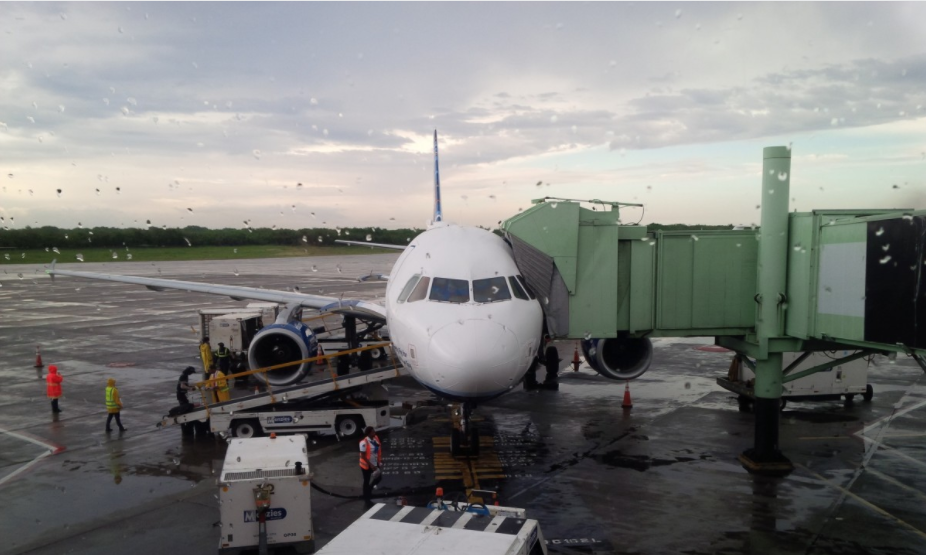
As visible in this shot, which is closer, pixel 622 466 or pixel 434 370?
pixel 434 370

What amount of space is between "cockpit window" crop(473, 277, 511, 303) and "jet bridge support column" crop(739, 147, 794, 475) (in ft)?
19.2

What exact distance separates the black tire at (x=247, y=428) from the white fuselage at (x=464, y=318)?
15.6 feet

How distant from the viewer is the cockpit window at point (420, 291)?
14.1 meters

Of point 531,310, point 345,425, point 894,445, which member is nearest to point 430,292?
point 531,310

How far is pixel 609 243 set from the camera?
15.6 m

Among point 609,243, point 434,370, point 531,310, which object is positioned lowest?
point 434,370

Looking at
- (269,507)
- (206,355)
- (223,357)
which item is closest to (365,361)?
(223,357)

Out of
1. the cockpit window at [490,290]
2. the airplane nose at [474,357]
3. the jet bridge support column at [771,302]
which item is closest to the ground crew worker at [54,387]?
the airplane nose at [474,357]

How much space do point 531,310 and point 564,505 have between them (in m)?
3.84

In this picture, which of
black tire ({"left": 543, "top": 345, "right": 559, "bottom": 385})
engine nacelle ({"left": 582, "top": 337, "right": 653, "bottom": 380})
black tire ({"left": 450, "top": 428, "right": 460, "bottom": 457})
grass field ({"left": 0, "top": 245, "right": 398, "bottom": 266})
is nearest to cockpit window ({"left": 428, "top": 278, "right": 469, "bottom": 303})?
black tire ({"left": 450, "top": 428, "right": 460, "bottom": 457})

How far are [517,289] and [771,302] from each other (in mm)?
5657

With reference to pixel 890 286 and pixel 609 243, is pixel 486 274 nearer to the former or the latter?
pixel 609 243

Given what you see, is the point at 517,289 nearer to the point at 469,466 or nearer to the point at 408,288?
the point at 408,288

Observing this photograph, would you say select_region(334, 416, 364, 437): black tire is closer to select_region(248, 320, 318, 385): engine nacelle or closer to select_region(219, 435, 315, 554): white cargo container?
select_region(248, 320, 318, 385): engine nacelle
